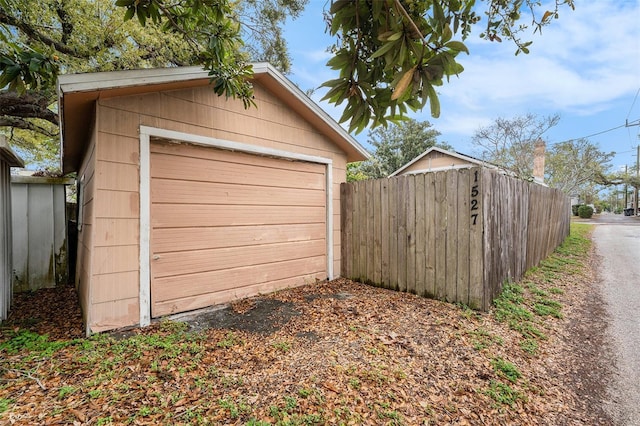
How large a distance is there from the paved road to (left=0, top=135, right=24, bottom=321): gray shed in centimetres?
613

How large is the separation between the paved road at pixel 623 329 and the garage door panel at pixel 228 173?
4.24 metres

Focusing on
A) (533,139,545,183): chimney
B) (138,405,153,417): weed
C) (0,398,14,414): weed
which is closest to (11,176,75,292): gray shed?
(0,398,14,414): weed

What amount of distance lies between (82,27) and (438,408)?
863 centimetres

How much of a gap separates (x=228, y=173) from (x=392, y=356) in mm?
2992

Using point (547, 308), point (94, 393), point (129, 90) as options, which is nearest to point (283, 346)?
point (94, 393)

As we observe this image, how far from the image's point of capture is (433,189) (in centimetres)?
412

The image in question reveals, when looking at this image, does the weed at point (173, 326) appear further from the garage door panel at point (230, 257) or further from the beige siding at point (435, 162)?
the beige siding at point (435, 162)

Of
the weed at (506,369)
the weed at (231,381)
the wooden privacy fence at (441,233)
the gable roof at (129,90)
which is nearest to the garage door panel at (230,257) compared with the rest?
the wooden privacy fence at (441,233)

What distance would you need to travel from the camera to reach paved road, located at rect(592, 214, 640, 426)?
228 centimetres

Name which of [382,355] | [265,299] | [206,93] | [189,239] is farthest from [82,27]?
[382,355]

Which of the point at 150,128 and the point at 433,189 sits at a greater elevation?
the point at 150,128

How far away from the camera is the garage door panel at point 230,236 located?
3402mm

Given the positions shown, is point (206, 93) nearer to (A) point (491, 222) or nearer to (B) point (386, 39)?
(B) point (386, 39)

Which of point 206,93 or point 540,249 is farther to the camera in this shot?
point 540,249
